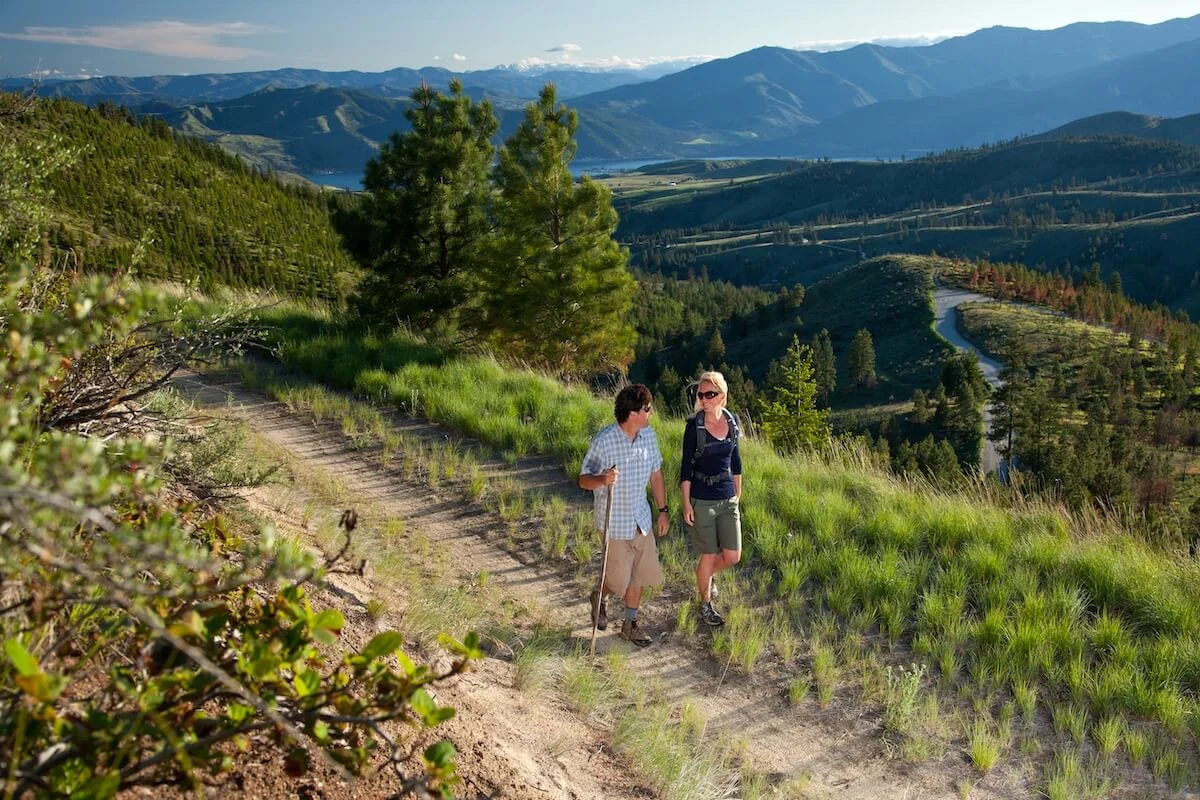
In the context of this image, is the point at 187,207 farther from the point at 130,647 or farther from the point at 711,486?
the point at 130,647

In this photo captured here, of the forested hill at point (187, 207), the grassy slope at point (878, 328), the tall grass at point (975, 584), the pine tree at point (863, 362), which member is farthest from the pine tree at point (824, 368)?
the tall grass at point (975, 584)

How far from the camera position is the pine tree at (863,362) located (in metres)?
92.7

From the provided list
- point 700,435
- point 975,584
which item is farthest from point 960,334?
point 700,435

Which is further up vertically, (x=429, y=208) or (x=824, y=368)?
(x=429, y=208)

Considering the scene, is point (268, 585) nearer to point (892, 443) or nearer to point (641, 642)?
point (641, 642)

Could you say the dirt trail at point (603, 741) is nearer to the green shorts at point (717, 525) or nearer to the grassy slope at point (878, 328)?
the green shorts at point (717, 525)

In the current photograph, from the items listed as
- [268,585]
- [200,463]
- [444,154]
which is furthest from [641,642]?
[444,154]

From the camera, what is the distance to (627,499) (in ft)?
19.4

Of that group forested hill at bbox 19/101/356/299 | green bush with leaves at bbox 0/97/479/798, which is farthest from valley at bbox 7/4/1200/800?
forested hill at bbox 19/101/356/299

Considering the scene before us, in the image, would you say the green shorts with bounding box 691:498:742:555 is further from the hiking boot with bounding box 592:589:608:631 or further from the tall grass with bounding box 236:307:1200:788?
the hiking boot with bounding box 592:589:608:631

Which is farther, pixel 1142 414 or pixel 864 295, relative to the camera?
pixel 864 295

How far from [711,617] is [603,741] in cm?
177

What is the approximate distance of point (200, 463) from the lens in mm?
5277

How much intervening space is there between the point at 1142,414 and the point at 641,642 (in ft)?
286
